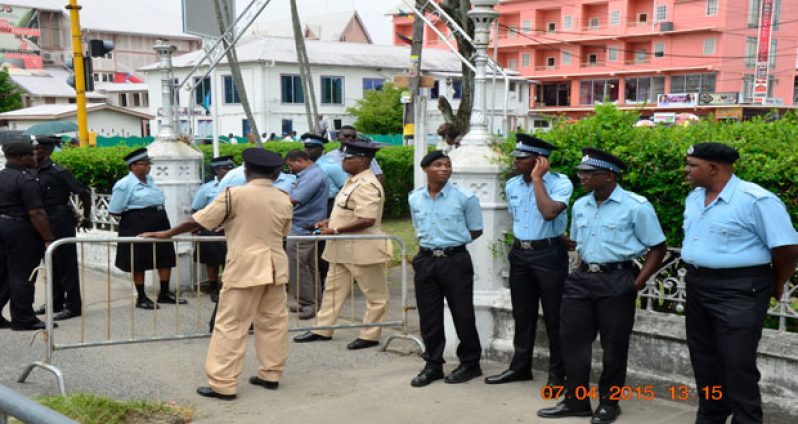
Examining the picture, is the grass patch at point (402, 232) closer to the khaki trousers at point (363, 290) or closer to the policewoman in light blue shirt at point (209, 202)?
the policewoman in light blue shirt at point (209, 202)

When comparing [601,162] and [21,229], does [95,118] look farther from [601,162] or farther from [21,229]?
[601,162]

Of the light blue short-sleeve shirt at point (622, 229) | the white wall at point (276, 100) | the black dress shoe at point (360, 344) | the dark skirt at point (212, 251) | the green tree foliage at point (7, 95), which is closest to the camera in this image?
the light blue short-sleeve shirt at point (622, 229)

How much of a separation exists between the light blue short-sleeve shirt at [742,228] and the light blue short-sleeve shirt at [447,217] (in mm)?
1878

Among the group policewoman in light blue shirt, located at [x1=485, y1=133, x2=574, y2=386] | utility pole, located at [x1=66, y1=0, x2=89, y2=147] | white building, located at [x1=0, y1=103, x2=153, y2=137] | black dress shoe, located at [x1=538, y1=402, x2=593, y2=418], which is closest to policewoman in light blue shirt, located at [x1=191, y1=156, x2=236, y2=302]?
policewoman in light blue shirt, located at [x1=485, y1=133, x2=574, y2=386]

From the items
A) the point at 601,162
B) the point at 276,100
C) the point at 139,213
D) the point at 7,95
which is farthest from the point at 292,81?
the point at 601,162

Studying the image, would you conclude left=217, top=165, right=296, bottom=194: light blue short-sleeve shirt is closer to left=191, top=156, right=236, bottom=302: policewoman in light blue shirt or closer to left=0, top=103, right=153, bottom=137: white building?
left=191, top=156, right=236, bottom=302: policewoman in light blue shirt

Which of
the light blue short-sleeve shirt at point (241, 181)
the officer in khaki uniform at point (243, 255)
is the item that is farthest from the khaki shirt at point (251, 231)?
the light blue short-sleeve shirt at point (241, 181)

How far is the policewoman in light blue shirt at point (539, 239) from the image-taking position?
214 inches

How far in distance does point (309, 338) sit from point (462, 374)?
1.85 meters

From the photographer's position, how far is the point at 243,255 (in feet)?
18.5

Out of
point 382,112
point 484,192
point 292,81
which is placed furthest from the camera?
point 292,81

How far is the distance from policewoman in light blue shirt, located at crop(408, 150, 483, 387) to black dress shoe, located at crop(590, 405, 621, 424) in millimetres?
1187

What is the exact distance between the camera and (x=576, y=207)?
5.13 metres

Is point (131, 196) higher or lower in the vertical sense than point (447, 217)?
lower
